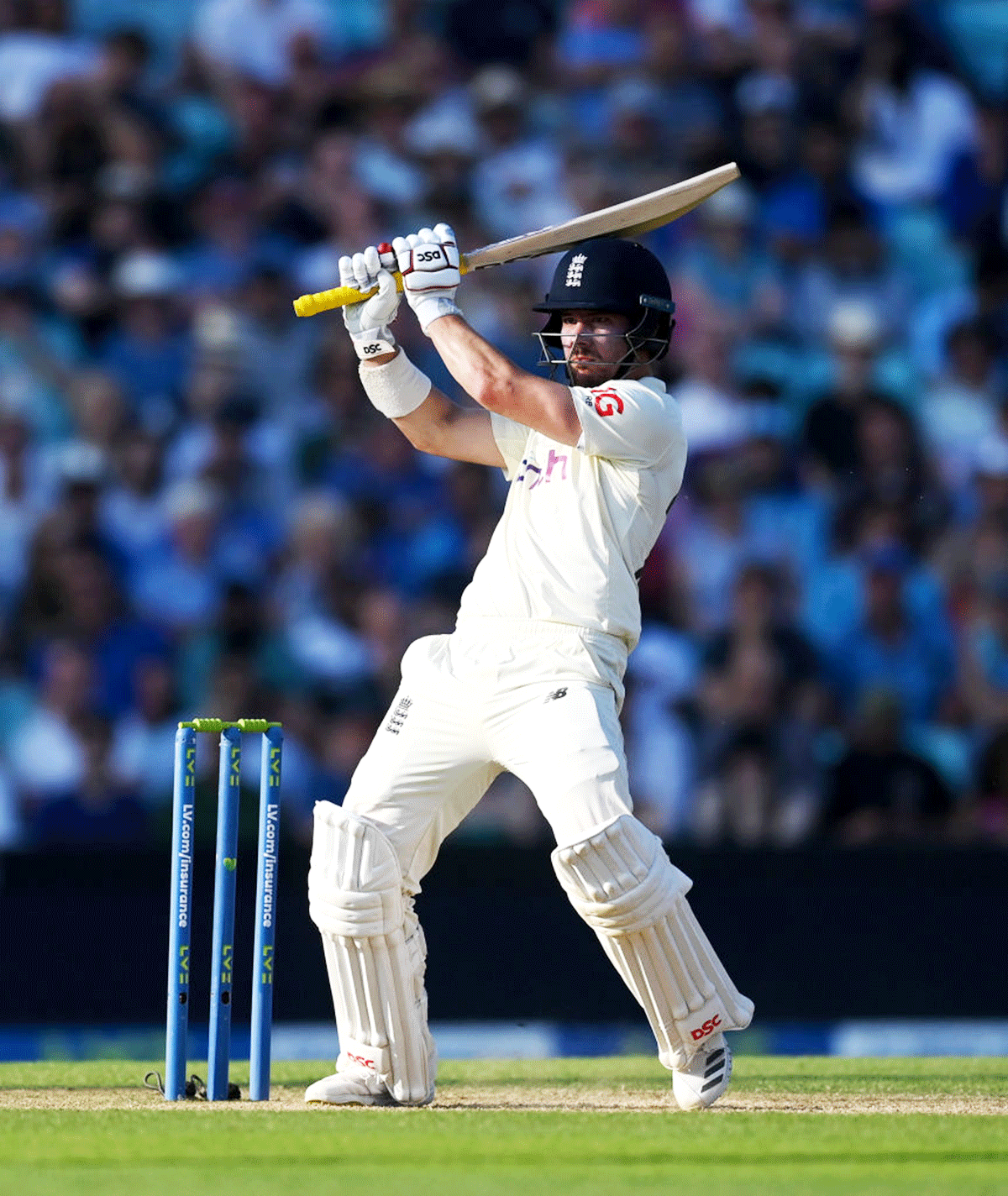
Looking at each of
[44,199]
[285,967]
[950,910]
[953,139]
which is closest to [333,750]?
[285,967]

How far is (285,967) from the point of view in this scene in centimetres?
617

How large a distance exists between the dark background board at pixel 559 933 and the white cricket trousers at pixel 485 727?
195 centimetres

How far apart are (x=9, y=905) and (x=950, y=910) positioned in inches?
113

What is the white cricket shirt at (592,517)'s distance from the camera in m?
4.20

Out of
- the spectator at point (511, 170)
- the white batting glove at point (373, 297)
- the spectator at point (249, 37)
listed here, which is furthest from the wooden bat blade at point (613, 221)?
the spectator at point (249, 37)

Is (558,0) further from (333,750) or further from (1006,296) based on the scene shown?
(333,750)

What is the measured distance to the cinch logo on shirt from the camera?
4.32 metres

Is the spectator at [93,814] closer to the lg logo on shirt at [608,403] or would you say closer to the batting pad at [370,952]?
the batting pad at [370,952]

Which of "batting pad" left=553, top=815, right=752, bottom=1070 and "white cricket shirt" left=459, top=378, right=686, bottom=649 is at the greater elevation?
"white cricket shirt" left=459, top=378, right=686, bottom=649

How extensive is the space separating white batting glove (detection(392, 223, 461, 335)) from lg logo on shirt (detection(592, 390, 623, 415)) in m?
0.37

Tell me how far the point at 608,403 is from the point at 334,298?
0.63m

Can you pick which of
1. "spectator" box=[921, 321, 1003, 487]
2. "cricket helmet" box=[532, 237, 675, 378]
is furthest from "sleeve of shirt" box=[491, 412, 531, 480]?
"spectator" box=[921, 321, 1003, 487]

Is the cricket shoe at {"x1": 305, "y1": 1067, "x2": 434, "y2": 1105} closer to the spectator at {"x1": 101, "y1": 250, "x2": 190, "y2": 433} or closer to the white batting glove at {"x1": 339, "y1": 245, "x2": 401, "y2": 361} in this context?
the white batting glove at {"x1": 339, "y1": 245, "x2": 401, "y2": 361}

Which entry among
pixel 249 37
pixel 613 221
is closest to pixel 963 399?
pixel 249 37
